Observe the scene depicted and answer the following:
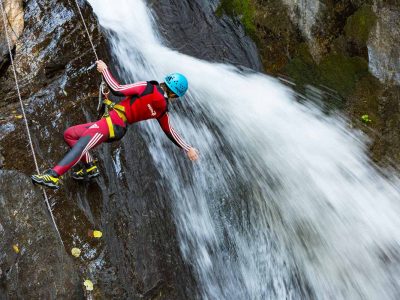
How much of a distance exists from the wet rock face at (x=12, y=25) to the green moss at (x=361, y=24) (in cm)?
615

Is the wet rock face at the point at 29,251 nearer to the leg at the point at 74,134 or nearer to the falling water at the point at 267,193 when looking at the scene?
the leg at the point at 74,134

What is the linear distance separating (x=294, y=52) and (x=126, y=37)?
3380 mm

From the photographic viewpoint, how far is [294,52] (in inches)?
353

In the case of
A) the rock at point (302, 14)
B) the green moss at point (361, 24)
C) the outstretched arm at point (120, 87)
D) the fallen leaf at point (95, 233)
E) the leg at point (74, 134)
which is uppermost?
the green moss at point (361, 24)

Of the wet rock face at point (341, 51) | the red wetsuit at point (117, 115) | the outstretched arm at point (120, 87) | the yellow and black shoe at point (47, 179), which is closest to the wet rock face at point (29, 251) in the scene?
the yellow and black shoe at point (47, 179)

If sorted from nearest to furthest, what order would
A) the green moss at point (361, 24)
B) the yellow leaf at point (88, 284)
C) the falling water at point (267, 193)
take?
the yellow leaf at point (88, 284)
the falling water at point (267, 193)
the green moss at point (361, 24)

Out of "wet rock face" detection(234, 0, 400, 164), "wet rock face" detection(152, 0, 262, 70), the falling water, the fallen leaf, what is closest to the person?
the fallen leaf

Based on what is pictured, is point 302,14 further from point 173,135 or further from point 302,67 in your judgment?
point 173,135

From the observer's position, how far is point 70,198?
546cm

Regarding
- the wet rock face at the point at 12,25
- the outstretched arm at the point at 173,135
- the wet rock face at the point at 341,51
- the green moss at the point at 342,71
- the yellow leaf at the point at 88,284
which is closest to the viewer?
the yellow leaf at the point at 88,284

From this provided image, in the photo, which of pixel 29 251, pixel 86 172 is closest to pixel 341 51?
pixel 86 172

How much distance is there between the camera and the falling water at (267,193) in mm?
6449

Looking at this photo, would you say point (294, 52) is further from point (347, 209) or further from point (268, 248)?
point (268, 248)

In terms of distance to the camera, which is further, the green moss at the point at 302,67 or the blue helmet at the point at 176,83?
the green moss at the point at 302,67
